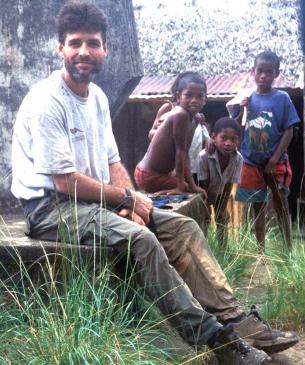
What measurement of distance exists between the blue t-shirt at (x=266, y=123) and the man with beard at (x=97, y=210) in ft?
7.67

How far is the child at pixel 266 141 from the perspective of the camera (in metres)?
5.82

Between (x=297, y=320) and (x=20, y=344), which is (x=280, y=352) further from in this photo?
(x=20, y=344)

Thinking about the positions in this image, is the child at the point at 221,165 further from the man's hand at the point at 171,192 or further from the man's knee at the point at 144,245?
the man's knee at the point at 144,245

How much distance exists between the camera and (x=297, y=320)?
157 inches

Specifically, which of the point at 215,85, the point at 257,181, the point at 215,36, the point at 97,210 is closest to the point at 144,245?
the point at 97,210

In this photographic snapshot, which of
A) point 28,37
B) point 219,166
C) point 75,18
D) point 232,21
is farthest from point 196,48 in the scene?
point 75,18

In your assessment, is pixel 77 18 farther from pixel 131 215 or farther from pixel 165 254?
pixel 165 254

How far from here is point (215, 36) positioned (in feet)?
36.7

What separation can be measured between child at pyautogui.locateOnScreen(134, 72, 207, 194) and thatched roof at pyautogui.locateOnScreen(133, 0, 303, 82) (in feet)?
16.9

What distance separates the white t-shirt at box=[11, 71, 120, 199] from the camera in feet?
11.1

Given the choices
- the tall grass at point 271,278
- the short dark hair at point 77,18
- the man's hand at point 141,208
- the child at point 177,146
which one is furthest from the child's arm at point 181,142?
the man's hand at point 141,208

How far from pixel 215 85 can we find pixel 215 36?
145cm

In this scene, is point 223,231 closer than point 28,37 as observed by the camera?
No

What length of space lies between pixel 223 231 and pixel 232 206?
218 cm
